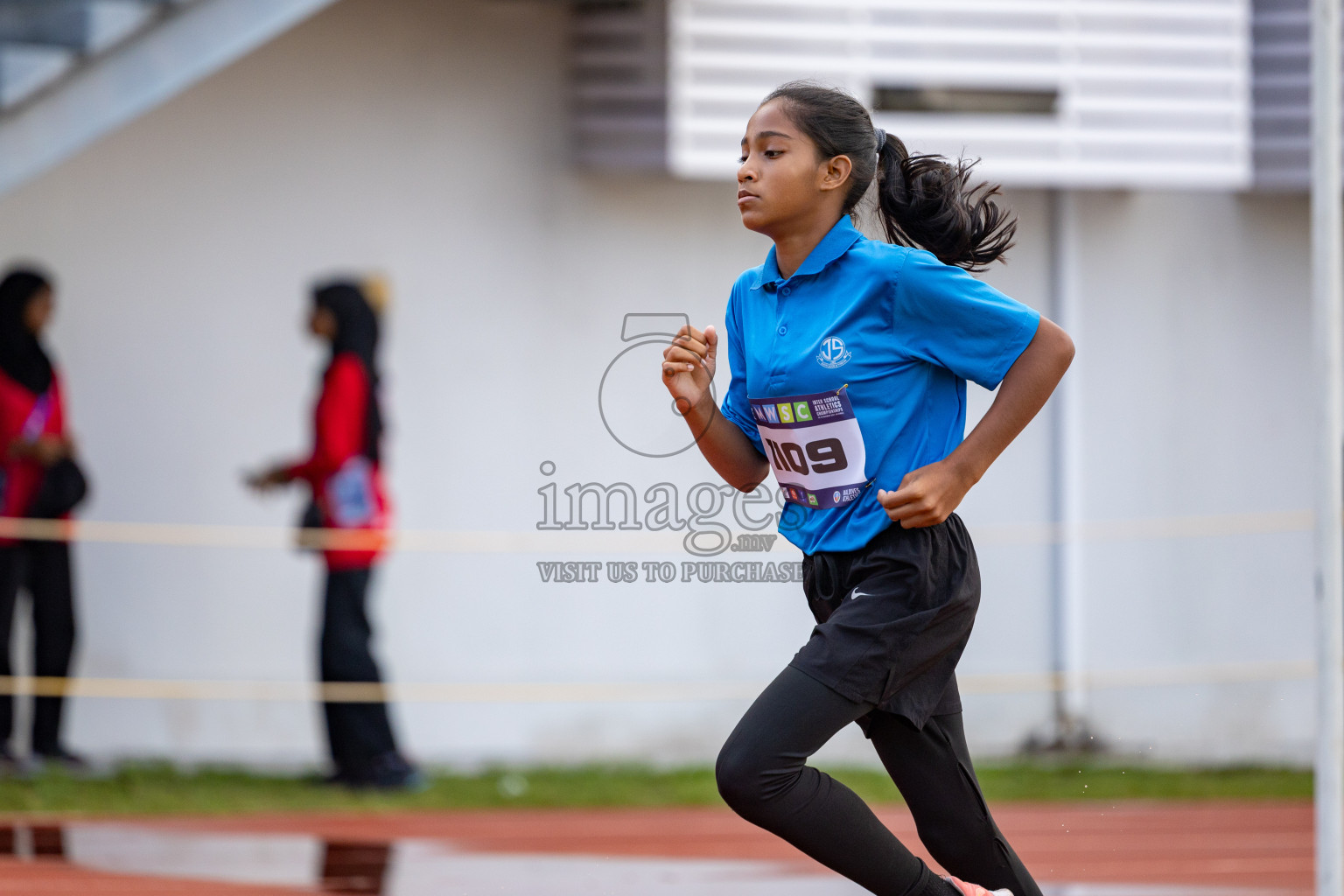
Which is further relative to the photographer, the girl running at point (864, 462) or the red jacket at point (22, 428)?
the red jacket at point (22, 428)

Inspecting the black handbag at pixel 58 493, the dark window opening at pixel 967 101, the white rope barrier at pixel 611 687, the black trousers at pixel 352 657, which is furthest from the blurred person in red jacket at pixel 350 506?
the dark window opening at pixel 967 101

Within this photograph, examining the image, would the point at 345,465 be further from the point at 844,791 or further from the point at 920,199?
the point at 844,791

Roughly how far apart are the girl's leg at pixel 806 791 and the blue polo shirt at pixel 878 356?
275mm

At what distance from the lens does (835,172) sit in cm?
260

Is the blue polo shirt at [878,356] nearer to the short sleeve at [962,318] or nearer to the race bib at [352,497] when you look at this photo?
the short sleeve at [962,318]

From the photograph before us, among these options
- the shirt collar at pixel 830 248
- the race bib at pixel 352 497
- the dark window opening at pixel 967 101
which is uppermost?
the dark window opening at pixel 967 101

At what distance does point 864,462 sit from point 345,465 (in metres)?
3.69

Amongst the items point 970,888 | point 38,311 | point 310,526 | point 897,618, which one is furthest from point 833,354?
point 38,311

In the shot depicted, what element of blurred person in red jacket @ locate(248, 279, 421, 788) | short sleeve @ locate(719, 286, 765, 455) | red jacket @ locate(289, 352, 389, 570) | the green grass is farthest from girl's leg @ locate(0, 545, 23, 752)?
short sleeve @ locate(719, 286, 765, 455)

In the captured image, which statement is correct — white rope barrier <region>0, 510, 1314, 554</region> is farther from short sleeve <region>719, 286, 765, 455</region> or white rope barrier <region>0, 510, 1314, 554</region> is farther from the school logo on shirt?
the school logo on shirt

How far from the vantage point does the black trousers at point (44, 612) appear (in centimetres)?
602

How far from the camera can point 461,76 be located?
6844mm

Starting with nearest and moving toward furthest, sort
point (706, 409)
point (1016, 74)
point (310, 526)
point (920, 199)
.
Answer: point (706, 409), point (920, 199), point (310, 526), point (1016, 74)

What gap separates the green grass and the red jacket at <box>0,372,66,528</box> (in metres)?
1.08
